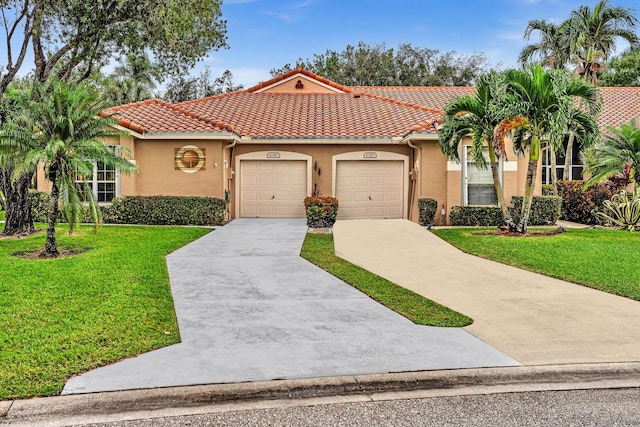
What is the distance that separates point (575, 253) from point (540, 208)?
5723 millimetres

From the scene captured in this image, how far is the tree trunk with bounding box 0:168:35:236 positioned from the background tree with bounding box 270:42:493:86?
28247 millimetres

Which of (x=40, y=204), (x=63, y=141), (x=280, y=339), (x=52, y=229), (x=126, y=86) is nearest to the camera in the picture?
(x=280, y=339)

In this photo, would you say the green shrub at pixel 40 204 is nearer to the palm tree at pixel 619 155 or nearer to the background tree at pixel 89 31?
the background tree at pixel 89 31

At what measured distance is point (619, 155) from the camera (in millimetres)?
16516

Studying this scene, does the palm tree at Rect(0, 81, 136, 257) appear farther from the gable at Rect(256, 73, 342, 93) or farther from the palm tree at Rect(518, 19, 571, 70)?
the palm tree at Rect(518, 19, 571, 70)

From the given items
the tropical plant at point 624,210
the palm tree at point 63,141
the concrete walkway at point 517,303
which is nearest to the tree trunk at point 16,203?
the palm tree at point 63,141

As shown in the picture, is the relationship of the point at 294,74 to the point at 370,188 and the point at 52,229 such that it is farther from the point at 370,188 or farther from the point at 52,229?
the point at 52,229

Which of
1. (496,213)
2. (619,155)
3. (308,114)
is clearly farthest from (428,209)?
(308,114)

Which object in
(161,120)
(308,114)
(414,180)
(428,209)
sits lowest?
(428,209)

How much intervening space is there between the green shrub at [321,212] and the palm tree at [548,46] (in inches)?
497

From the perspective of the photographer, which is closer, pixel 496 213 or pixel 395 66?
pixel 496 213

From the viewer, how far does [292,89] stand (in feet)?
81.3

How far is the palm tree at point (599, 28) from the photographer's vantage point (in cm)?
2280

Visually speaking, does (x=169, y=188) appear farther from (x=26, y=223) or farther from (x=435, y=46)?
(x=435, y=46)
